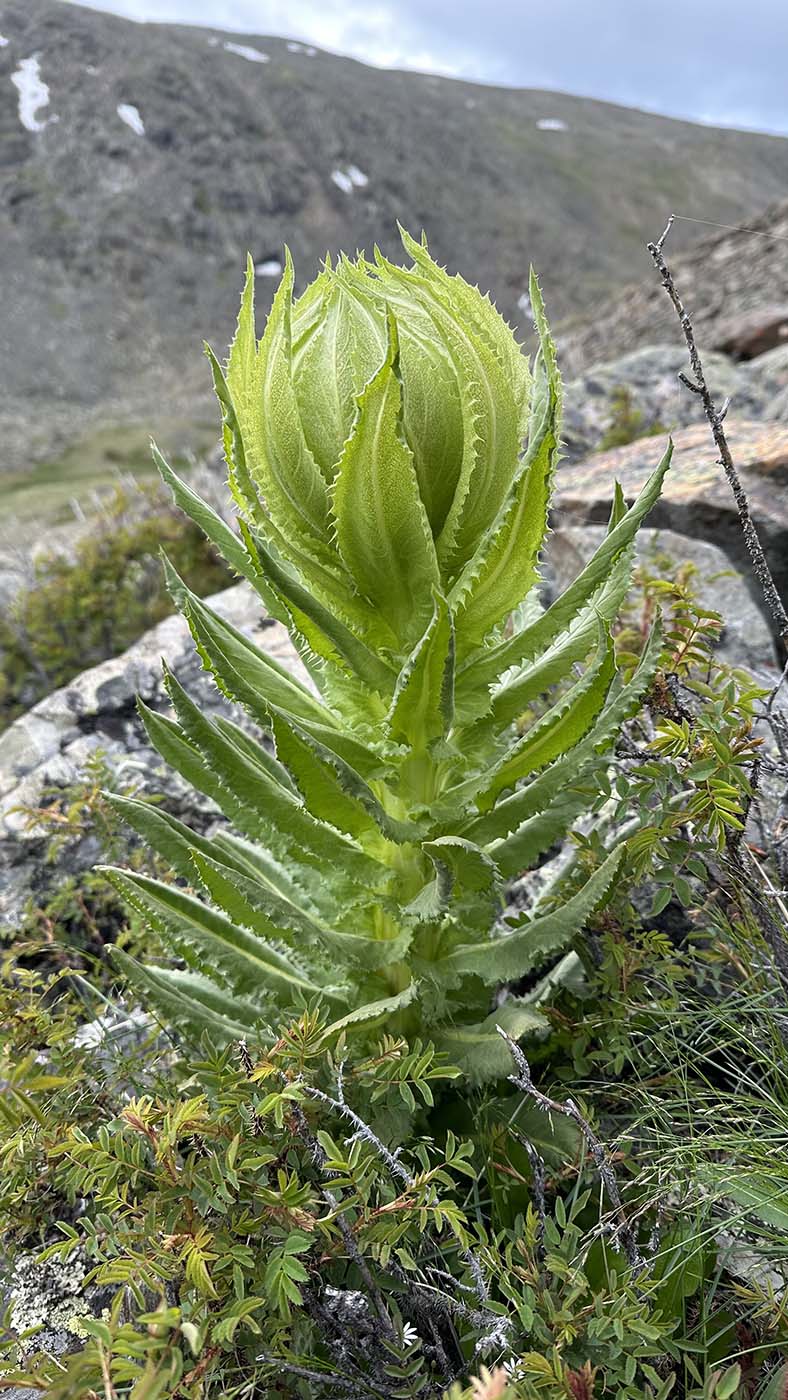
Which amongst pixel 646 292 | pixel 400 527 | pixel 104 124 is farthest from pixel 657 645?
pixel 104 124

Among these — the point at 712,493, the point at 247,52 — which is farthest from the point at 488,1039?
the point at 247,52

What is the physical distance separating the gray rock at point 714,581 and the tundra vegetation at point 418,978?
1078 millimetres

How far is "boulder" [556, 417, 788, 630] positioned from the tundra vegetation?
1845 millimetres

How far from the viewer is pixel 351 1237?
1.20 m

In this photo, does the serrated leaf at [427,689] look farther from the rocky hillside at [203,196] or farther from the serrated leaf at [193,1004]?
the rocky hillside at [203,196]

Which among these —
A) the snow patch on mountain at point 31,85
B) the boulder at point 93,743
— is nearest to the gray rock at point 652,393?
the boulder at point 93,743

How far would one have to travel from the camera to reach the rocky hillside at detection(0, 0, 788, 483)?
5606 cm

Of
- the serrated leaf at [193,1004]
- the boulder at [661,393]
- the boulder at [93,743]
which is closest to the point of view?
the serrated leaf at [193,1004]

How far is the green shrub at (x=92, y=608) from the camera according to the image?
5.96m

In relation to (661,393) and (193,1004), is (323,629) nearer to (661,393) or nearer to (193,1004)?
(193,1004)

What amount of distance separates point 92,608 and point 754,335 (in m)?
6.19

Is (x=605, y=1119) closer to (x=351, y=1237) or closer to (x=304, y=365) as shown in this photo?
(x=351, y=1237)

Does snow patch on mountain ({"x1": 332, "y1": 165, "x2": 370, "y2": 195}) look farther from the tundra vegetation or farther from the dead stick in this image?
the tundra vegetation

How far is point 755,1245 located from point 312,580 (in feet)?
4.37
